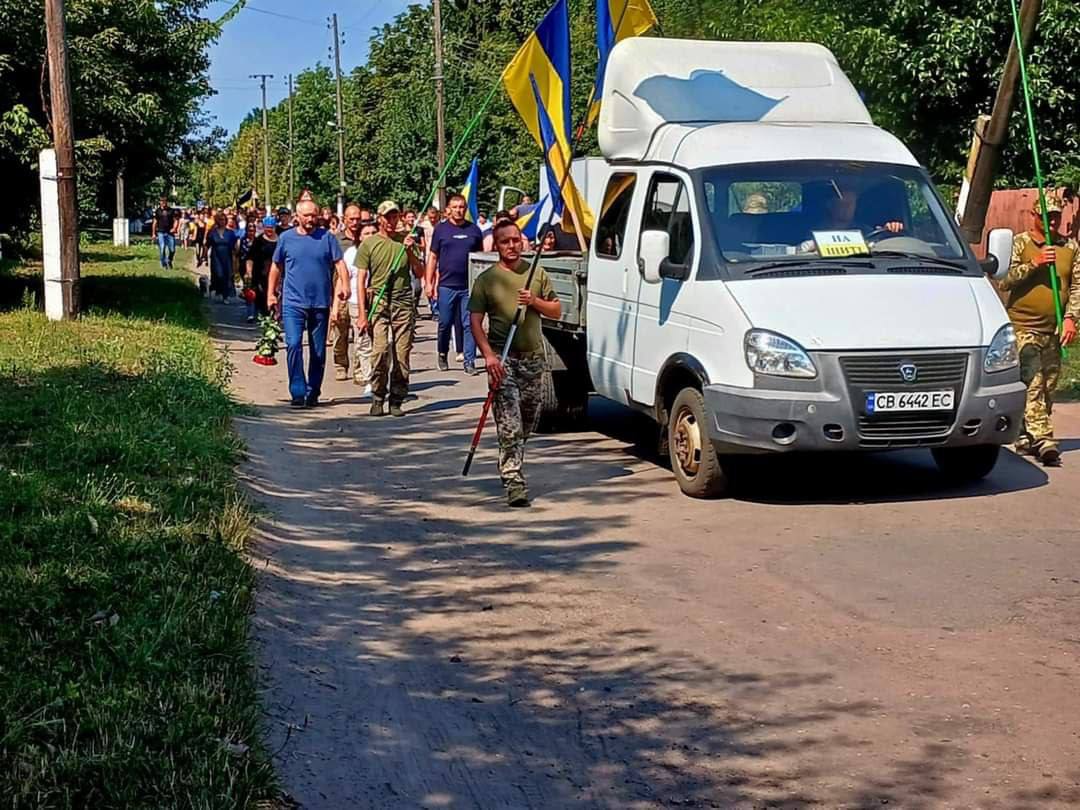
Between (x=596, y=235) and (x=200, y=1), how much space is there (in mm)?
14754

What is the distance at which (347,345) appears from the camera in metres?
15.8

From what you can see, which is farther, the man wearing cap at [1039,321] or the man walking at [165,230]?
the man walking at [165,230]

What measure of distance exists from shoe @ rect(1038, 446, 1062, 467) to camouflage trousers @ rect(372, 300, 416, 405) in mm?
5421

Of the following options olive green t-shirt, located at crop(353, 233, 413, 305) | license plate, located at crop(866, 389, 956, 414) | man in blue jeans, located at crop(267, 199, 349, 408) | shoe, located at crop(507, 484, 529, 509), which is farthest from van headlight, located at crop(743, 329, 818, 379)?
man in blue jeans, located at crop(267, 199, 349, 408)

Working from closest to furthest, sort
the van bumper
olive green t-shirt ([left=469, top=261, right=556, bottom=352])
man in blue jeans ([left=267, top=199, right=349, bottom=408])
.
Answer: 1. the van bumper
2. olive green t-shirt ([left=469, top=261, right=556, bottom=352])
3. man in blue jeans ([left=267, top=199, right=349, bottom=408])

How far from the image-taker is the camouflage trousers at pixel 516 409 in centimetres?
907

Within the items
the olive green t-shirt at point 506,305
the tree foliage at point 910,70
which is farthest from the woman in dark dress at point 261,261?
the olive green t-shirt at point 506,305

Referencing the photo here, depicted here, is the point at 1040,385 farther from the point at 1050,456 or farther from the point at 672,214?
the point at 672,214

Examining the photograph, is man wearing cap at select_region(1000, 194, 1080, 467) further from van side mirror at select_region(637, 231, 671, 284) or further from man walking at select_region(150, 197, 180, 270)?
man walking at select_region(150, 197, 180, 270)

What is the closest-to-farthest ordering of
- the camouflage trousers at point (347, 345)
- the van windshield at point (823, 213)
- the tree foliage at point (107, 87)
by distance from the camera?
1. the van windshield at point (823, 213)
2. the camouflage trousers at point (347, 345)
3. the tree foliage at point (107, 87)

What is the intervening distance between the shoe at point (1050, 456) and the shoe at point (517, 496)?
3800mm

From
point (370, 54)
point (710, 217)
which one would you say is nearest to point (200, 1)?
point (710, 217)

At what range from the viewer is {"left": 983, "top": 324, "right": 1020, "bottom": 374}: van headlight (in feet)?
28.9

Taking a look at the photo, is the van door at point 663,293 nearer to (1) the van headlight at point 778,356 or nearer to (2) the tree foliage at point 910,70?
(1) the van headlight at point 778,356
